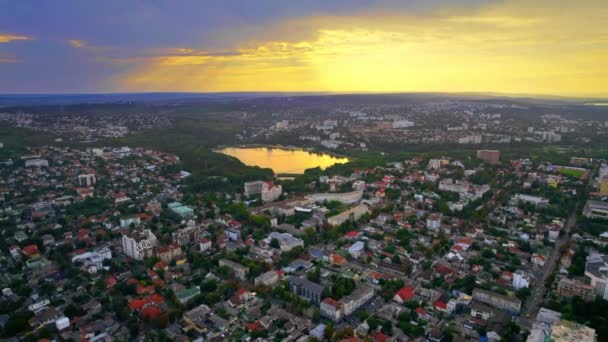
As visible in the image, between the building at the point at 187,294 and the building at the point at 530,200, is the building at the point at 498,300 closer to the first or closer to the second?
the building at the point at 187,294

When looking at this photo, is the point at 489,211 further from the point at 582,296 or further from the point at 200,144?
the point at 200,144

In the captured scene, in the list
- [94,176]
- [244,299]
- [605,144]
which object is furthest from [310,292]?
[605,144]

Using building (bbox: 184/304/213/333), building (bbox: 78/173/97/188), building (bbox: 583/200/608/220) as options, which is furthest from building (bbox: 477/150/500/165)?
building (bbox: 78/173/97/188)

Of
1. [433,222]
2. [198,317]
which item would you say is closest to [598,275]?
[433,222]

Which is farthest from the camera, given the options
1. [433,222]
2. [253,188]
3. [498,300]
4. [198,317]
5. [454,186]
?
[253,188]

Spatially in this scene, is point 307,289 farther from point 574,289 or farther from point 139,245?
point 574,289
